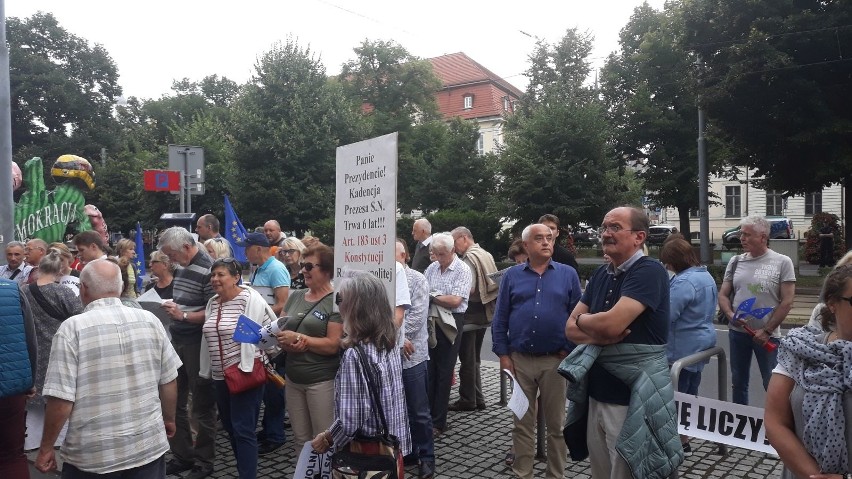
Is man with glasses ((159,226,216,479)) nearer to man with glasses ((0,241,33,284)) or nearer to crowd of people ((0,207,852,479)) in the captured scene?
crowd of people ((0,207,852,479))

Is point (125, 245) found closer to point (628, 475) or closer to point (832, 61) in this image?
point (628, 475)

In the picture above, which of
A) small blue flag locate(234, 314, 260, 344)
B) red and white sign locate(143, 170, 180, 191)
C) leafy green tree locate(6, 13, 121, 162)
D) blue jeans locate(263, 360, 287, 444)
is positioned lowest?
blue jeans locate(263, 360, 287, 444)

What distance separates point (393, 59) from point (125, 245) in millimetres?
39006

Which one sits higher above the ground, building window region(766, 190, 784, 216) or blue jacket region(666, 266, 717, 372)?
building window region(766, 190, 784, 216)

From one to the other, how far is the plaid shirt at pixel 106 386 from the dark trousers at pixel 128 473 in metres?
0.05

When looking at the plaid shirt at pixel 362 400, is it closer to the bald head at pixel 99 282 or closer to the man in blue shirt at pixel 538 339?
the bald head at pixel 99 282

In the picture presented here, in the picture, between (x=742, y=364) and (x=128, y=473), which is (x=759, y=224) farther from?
(x=128, y=473)

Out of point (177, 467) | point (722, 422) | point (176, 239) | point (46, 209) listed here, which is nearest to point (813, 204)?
point (46, 209)

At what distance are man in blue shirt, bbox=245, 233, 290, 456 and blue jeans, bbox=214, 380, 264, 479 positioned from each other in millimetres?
770

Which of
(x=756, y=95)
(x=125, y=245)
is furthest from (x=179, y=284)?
(x=756, y=95)

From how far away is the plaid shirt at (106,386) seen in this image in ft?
→ 10.8

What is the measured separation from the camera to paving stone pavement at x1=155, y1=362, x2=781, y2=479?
509 cm

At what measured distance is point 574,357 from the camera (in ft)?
11.5

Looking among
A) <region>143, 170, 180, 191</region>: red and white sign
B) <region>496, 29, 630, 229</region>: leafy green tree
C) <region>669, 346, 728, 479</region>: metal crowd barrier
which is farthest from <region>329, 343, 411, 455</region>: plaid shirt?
<region>496, 29, 630, 229</region>: leafy green tree
